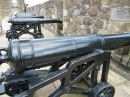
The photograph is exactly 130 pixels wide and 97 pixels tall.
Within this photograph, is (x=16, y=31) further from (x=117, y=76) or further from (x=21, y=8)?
(x=21, y=8)

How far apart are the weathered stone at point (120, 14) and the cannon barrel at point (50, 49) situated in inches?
22.6

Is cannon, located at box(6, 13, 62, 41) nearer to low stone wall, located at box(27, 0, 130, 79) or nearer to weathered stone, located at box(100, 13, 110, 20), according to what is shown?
low stone wall, located at box(27, 0, 130, 79)

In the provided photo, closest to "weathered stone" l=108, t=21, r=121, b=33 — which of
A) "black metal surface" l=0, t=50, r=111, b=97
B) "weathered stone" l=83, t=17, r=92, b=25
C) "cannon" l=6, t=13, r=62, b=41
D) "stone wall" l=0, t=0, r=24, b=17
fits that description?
"weathered stone" l=83, t=17, r=92, b=25

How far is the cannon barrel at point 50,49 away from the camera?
92 centimetres

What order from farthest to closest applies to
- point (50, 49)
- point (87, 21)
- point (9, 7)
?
1. point (9, 7)
2. point (87, 21)
3. point (50, 49)

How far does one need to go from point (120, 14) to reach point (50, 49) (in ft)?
3.75

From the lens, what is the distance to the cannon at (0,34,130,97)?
0.94m

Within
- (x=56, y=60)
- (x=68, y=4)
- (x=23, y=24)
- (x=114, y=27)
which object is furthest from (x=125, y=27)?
(x=23, y=24)

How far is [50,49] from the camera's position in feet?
3.30

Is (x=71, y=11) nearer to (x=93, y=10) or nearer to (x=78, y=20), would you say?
(x=78, y=20)

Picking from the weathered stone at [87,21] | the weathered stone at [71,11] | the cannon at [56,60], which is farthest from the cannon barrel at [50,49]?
the weathered stone at [71,11]

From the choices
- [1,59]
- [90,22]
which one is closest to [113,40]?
[1,59]

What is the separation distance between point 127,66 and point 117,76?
0.18 m

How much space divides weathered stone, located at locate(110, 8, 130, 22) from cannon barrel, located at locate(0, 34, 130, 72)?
573mm
